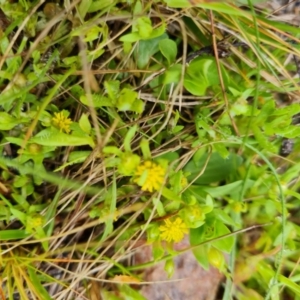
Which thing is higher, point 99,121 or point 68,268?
point 99,121

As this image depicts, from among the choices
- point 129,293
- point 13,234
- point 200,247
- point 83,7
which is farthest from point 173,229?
point 83,7

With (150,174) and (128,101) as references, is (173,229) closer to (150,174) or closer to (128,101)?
(150,174)

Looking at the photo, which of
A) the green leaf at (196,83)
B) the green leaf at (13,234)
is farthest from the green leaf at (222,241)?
the green leaf at (13,234)

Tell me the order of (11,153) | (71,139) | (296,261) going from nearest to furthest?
1. (71,139)
2. (11,153)
3. (296,261)

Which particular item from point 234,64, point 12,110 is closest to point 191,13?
point 234,64

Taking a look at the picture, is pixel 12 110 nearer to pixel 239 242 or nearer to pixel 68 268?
pixel 68 268

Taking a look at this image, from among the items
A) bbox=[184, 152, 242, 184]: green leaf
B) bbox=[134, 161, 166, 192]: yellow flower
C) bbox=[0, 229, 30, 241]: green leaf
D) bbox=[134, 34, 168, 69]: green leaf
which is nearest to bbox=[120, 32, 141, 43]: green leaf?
bbox=[134, 34, 168, 69]: green leaf

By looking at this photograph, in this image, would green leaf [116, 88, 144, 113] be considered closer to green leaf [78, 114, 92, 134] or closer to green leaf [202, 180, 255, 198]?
green leaf [78, 114, 92, 134]
